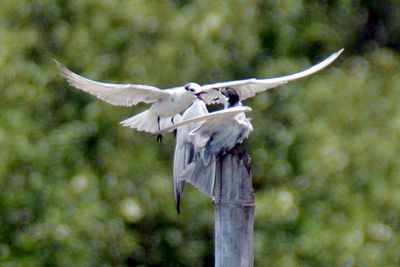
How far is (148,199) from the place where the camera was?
28.6 ft

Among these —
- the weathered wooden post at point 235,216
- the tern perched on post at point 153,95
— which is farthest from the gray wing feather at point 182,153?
the weathered wooden post at point 235,216

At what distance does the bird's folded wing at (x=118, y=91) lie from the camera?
698 centimetres

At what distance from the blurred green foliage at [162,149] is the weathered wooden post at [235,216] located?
3504 mm

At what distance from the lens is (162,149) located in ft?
29.3

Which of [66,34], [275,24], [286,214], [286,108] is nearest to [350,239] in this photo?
[286,214]

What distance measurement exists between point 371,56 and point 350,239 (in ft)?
8.58

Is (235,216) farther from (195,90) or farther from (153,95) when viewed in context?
(153,95)

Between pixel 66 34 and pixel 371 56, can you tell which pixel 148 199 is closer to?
pixel 66 34

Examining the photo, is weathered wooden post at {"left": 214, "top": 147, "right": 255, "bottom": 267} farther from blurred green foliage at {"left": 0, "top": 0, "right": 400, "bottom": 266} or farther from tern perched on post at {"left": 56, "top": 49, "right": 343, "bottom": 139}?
blurred green foliage at {"left": 0, "top": 0, "right": 400, "bottom": 266}

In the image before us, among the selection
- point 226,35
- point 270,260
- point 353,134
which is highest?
point 226,35

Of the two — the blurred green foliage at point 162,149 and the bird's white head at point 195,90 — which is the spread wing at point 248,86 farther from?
the blurred green foliage at point 162,149

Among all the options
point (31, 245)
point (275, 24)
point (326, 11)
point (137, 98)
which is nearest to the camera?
point (137, 98)

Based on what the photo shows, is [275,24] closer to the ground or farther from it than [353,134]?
farther from it

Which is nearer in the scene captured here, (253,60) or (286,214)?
(286,214)
